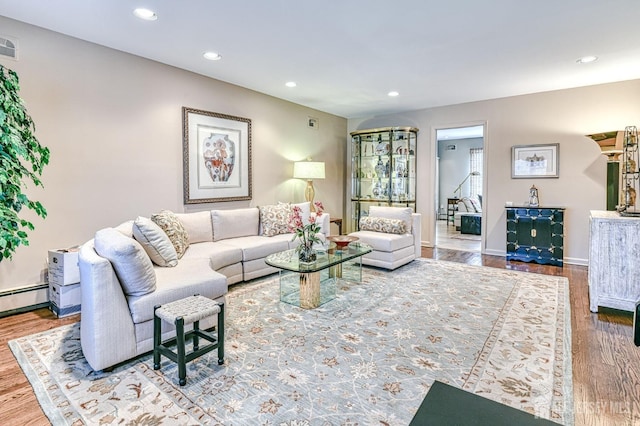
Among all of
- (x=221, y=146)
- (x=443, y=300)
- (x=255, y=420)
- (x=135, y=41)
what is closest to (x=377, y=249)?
(x=443, y=300)

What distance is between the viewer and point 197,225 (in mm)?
4168

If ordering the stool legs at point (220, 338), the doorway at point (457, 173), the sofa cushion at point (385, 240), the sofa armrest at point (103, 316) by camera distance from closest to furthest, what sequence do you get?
the sofa armrest at point (103, 316), the stool legs at point (220, 338), the sofa cushion at point (385, 240), the doorway at point (457, 173)

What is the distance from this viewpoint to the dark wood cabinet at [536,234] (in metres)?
5.02

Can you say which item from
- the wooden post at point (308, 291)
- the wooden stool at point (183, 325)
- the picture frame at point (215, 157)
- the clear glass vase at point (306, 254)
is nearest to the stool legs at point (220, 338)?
the wooden stool at point (183, 325)

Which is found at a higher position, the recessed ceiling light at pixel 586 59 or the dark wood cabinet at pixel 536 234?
the recessed ceiling light at pixel 586 59

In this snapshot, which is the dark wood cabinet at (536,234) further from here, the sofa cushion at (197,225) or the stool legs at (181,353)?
the stool legs at (181,353)

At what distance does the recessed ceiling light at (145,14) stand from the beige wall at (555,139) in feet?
16.0

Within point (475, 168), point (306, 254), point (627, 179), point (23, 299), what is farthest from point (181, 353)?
→ point (475, 168)

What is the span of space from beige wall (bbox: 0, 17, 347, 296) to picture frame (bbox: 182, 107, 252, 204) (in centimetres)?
10

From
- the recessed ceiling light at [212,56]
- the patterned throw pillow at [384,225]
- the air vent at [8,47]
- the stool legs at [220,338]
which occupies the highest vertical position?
the recessed ceiling light at [212,56]

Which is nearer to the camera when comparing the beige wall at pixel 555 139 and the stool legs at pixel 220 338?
the stool legs at pixel 220 338

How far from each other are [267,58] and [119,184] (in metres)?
2.13

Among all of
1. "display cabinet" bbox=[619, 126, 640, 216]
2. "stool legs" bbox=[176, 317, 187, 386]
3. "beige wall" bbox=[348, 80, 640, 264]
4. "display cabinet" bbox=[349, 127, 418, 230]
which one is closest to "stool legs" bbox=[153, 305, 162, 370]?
"stool legs" bbox=[176, 317, 187, 386]

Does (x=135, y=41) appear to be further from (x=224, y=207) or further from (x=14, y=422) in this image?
(x=14, y=422)
